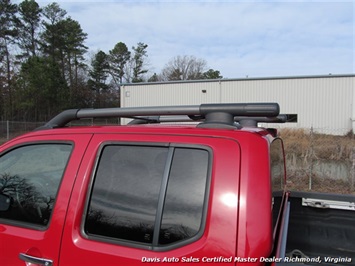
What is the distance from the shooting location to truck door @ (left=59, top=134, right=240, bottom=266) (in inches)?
57.6

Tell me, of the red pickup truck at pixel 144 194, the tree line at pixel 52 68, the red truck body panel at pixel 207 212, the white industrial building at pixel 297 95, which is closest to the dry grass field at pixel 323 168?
the red pickup truck at pixel 144 194

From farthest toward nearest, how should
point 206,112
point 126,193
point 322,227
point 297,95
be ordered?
1. point 297,95
2. point 322,227
3. point 206,112
4. point 126,193

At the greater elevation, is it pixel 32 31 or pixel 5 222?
pixel 32 31

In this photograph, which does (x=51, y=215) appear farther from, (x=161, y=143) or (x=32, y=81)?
(x=32, y=81)

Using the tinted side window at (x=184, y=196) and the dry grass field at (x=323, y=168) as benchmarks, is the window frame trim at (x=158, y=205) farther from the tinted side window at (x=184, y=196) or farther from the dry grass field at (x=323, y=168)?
the dry grass field at (x=323, y=168)

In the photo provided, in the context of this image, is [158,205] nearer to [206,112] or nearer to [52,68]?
[206,112]

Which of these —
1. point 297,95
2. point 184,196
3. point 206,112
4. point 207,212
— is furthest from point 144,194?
point 297,95

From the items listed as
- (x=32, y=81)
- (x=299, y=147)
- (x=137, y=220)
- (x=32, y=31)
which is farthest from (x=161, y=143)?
(x=32, y=31)

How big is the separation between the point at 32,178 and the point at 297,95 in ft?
92.0

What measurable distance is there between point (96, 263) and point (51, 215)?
1.48ft

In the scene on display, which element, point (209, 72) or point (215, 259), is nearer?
point (215, 259)

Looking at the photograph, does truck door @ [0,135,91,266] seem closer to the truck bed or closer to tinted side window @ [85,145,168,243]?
tinted side window @ [85,145,168,243]

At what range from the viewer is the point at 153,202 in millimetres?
1655

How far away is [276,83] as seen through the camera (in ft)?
92.0
